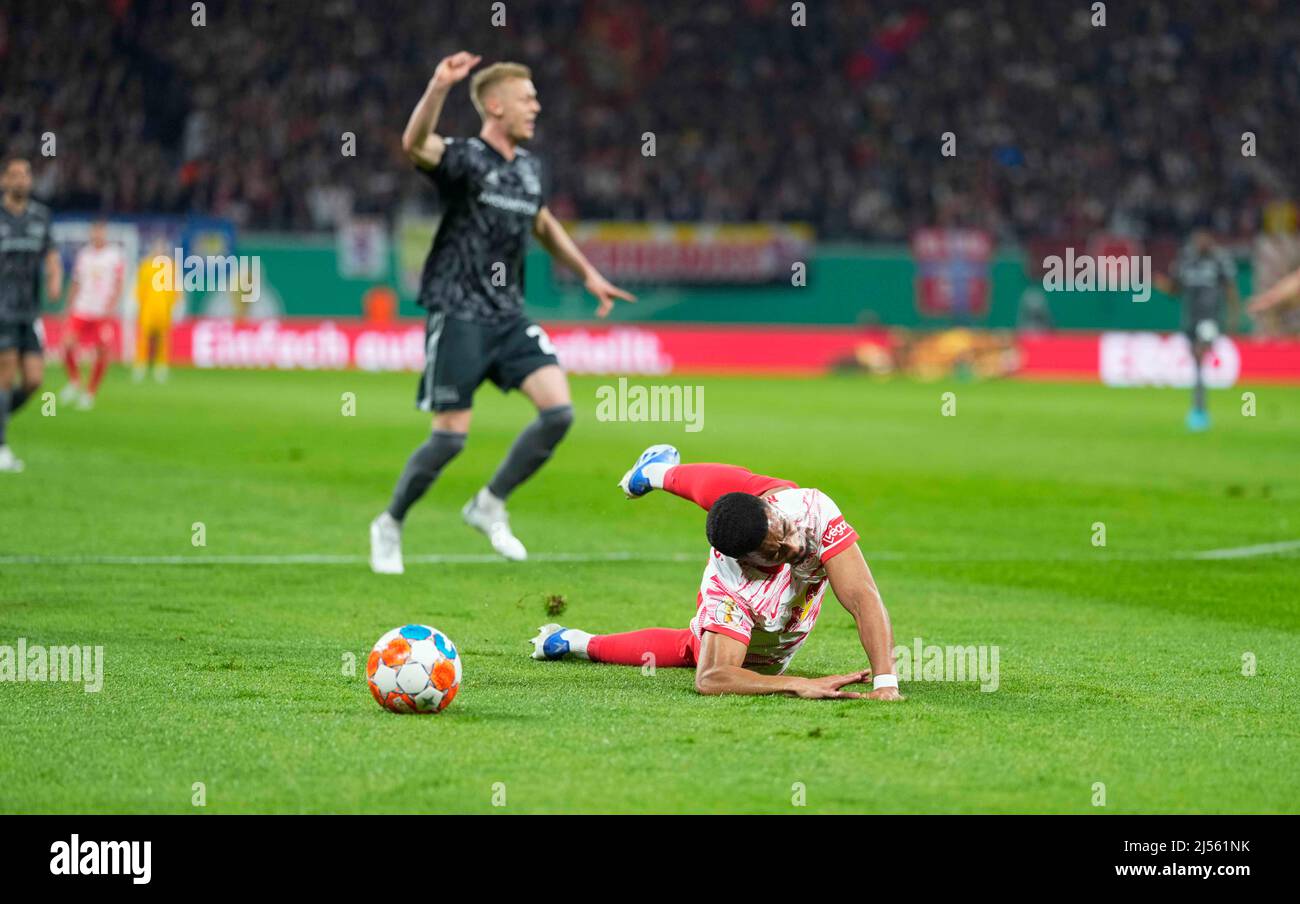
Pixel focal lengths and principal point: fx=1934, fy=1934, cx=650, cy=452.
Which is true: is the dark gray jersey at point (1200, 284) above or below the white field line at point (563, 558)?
above

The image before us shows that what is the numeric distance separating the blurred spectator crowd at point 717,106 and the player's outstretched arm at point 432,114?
29568 millimetres

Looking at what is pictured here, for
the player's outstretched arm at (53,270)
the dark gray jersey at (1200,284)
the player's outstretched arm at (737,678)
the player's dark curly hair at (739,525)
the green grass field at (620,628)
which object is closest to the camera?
the green grass field at (620,628)

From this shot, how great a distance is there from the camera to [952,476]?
16.8m

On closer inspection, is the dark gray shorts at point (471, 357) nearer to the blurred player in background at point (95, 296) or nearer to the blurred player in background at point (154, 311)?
the blurred player in background at point (95, 296)

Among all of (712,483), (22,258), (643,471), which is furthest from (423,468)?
(22,258)

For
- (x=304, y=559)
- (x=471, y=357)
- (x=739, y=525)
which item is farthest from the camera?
(x=304, y=559)

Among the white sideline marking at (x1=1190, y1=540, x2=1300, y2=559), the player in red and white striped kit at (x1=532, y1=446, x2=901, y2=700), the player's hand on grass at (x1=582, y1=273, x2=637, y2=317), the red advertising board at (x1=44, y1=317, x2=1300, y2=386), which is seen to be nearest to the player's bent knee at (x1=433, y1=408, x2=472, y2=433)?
the player's hand on grass at (x1=582, y1=273, x2=637, y2=317)

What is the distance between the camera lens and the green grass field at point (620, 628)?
5.49 metres

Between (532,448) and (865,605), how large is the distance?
4240 mm

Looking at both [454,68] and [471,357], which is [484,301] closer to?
[471,357]

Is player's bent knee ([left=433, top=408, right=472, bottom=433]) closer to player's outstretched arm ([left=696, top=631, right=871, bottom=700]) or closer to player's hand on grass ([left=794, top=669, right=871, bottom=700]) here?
player's outstretched arm ([left=696, top=631, right=871, bottom=700])

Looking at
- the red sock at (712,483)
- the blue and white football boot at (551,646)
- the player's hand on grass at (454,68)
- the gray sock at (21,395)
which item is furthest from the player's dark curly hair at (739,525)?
the gray sock at (21,395)

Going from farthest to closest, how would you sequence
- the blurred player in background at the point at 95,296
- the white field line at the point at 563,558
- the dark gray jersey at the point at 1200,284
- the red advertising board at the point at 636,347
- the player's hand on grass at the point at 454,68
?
the red advertising board at the point at 636,347 < the blurred player in background at the point at 95,296 < the dark gray jersey at the point at 1200,284 < the white field line at the point at 563,558 < the player's hand on grass at the point at 454,68

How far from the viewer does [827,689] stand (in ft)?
22.1
